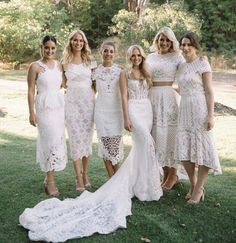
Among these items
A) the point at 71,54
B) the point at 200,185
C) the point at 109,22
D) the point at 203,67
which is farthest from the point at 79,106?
the point at 109,22

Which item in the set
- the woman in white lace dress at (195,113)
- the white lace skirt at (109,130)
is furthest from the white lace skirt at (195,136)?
the white lace skirt at (109,130)

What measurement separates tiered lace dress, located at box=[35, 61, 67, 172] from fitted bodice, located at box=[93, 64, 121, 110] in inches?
18.4

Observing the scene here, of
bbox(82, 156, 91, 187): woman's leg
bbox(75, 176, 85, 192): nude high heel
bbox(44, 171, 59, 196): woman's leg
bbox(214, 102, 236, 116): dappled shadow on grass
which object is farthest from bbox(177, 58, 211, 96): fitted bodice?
bbox(214, 102, 236, 116): dappled shadow on grass

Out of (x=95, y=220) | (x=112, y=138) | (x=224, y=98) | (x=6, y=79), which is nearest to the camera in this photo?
(x=95, y=220)

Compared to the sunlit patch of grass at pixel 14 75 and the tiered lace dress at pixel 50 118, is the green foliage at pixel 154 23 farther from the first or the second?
the tiered lace dress at pixel 50 118

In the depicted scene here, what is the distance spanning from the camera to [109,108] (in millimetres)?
5477

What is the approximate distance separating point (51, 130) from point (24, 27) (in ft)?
59.2

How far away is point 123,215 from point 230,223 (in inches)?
46.2

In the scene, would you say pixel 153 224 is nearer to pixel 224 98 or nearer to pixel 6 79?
pixel 224 98

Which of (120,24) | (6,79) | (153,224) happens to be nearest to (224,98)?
(120,24)

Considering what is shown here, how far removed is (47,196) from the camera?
18.4 feet

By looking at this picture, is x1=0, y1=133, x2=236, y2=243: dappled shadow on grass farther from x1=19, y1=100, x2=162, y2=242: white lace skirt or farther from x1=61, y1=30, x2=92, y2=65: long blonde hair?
x1=61, y1=30, x2=92, y2=65: long blonde hair

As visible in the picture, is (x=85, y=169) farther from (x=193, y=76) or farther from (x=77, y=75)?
(x=193, y=76)

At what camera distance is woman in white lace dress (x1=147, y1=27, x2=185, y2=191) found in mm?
5387
